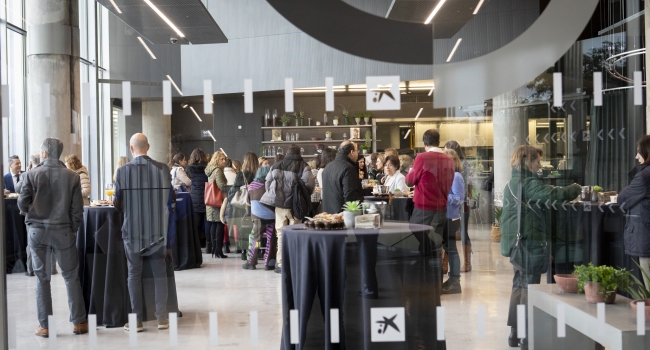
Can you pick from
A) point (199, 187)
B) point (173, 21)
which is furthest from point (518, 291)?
point (173, 21)

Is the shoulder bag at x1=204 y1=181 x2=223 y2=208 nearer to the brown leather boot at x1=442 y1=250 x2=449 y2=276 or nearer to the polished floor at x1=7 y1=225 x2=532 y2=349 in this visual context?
the polished floor at x1=7 y1=225 x2=532 y2=349

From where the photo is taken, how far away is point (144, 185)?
13.0ft

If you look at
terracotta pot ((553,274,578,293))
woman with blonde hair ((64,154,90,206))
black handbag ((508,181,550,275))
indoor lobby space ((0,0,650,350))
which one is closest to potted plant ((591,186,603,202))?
indoor lobby space ((0,0,650,350))

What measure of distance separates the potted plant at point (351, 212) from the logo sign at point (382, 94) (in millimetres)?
521

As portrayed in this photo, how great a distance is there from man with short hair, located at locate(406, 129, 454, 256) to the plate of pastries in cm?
41

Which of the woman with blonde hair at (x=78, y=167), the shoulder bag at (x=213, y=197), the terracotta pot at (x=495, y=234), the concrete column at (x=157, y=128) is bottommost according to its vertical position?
the terracotta pot at (x=495, y=234)

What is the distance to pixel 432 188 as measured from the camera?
391 centimetres

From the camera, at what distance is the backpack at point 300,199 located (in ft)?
13.1

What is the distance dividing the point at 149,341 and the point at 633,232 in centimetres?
275

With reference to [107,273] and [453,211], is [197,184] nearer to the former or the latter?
[107,273]

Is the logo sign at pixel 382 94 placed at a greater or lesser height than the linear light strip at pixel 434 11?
lesser

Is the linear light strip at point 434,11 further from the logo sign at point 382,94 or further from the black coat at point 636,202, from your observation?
the black coat at point 636,202

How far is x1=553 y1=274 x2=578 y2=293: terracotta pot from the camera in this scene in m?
3.99

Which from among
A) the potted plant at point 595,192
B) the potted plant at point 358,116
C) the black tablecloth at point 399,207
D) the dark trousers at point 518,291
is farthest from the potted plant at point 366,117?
the potted plant at point 595,192
